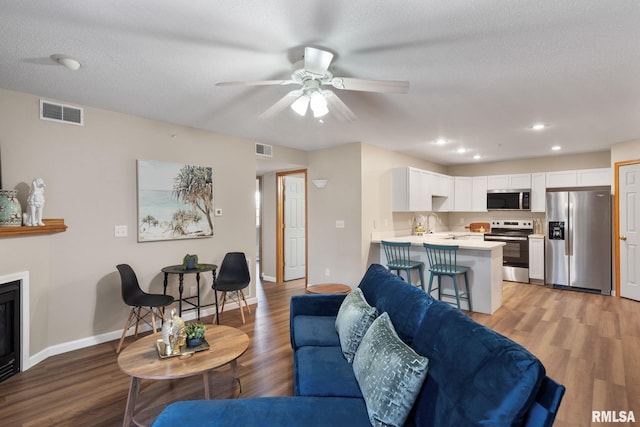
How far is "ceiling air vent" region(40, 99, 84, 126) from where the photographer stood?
3070 millimetres

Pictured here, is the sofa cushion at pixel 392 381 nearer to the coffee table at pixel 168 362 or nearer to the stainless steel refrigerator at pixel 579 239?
the coffee table at pixel 168 362

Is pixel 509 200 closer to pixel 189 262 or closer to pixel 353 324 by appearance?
pixel 353 324

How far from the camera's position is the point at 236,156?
4.62m

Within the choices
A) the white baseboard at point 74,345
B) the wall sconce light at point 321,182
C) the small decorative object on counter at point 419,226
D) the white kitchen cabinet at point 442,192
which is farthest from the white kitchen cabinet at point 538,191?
the white baseboard at point 74,345

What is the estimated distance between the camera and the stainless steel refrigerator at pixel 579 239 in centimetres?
516

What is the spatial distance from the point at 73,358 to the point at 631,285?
7.30m

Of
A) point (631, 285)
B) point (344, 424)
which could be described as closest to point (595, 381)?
point (344, 424)

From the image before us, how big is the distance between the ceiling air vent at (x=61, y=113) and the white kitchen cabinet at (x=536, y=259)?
7.13 meters

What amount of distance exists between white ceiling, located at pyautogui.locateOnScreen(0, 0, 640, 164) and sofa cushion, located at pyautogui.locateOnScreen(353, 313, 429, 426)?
5.91 feet

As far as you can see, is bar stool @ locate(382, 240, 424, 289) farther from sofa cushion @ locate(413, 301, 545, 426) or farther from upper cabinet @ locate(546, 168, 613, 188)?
upper cabinet @ locate(546, 168, 613, 188)

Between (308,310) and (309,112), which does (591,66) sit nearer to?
(309,112)

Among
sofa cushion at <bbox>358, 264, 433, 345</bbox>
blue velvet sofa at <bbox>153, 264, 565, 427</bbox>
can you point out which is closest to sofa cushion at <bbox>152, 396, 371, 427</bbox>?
blue velvet sofa at <bbox>153, 264, 565, 427</bbox>

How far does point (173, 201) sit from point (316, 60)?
268cm

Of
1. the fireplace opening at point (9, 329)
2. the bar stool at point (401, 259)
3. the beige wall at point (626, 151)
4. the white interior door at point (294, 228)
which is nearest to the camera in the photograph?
the fireplace opening at point (9, 329)
